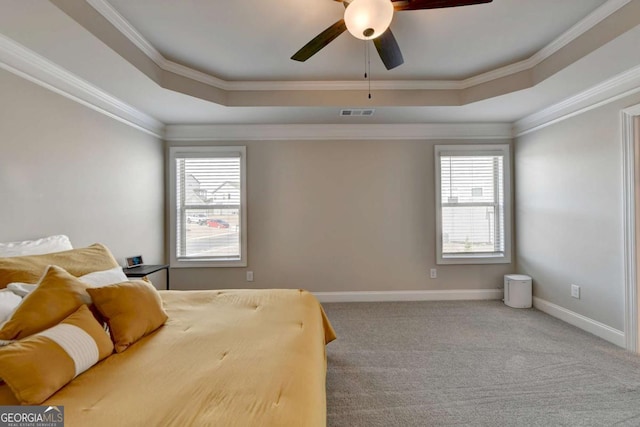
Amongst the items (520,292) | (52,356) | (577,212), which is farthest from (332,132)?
(52,356)

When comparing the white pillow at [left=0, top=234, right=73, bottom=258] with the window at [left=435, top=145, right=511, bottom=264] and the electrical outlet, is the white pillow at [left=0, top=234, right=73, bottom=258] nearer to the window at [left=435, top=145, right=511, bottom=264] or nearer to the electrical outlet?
the window at [left=435, top=145, right=511, bottom=264]

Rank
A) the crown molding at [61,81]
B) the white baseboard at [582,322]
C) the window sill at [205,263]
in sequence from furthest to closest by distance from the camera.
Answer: the window sill at [205,263] → the white baseboard at [582,322] → the crown molding at [61,81]

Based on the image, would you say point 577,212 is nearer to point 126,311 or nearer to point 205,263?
point 126,311

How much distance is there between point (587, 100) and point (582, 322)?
2.37 meters

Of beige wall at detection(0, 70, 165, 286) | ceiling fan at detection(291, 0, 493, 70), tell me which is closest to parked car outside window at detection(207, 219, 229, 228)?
beige wall at detection(0, 70, 165, 286)

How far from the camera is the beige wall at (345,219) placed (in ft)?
13.1

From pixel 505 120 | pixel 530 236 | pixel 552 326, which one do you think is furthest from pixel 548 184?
pixel 552 326

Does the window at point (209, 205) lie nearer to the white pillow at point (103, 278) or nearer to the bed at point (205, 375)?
the white pillow at point (103, 278)

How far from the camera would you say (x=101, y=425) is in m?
0.89

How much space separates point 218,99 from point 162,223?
1960 millimetres

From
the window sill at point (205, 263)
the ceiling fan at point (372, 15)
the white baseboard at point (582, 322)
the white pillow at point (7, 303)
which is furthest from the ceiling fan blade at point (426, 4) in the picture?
the window sill at point (205, 263)

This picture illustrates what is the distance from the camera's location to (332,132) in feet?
13.1

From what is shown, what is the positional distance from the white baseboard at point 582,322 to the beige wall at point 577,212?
0.16 ft

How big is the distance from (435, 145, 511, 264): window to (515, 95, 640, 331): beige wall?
22 cm
